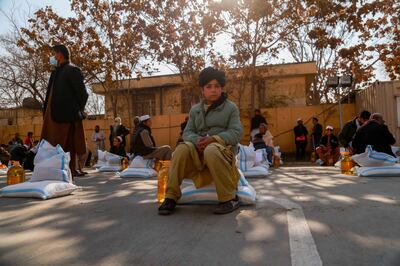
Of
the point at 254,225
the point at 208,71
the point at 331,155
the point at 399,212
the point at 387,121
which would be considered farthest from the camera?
the point at 387,121

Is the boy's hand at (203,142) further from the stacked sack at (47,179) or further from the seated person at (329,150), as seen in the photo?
the seated person at (329,150)

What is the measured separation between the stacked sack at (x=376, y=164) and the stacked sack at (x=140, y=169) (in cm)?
394

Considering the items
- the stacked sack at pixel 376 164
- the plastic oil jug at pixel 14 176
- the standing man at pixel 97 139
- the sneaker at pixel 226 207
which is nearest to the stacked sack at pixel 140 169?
the plastic oil jug at pixel 14 176

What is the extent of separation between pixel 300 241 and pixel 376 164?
5.50 metres

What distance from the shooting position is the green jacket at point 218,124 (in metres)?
4.29

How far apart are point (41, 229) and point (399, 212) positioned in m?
2.92

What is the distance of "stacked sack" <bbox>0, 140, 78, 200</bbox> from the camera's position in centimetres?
507

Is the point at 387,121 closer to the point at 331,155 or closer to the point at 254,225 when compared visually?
the point at 331,155

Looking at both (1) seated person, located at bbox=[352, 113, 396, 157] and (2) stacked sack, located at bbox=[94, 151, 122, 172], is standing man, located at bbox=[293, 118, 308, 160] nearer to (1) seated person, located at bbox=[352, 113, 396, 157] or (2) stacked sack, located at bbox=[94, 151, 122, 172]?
(2) stacked sack, located at bbox=[94, 151, 122, 172]

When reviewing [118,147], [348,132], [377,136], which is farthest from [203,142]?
[118,147]

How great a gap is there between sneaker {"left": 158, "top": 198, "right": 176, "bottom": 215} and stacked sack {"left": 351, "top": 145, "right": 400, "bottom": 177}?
189 inches

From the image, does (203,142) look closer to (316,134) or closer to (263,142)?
(263,142)

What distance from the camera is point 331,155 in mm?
13148

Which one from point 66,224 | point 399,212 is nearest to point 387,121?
point 399,212
